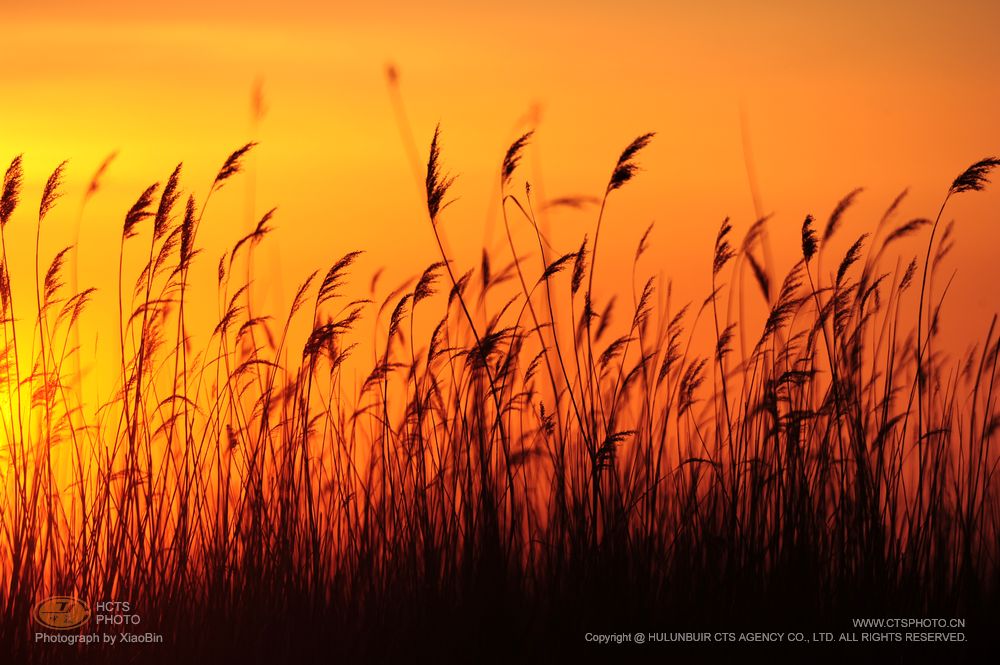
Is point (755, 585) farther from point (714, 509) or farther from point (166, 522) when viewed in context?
point (166, 522)

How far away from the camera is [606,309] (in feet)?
15.4

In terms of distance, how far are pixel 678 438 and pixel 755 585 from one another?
0.84 meters

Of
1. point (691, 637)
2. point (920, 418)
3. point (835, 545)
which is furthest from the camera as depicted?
point (920, 418)

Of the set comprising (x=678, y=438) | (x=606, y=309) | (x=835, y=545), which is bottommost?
(x=835, y=545)

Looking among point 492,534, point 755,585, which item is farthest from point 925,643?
point 492,534

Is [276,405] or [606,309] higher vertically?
[606,309]

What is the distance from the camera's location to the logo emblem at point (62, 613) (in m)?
3.84

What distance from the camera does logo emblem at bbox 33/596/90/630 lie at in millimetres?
3842

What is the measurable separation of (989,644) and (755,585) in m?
0.82

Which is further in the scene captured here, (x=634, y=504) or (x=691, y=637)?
(x=634, y=504)

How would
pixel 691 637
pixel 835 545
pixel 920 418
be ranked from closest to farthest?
pixel 691 637, pixel 835 545, pixel 920 418

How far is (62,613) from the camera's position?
391 cm

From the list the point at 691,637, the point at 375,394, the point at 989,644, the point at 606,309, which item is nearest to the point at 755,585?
the point at 691,637

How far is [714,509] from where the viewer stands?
4.24m
